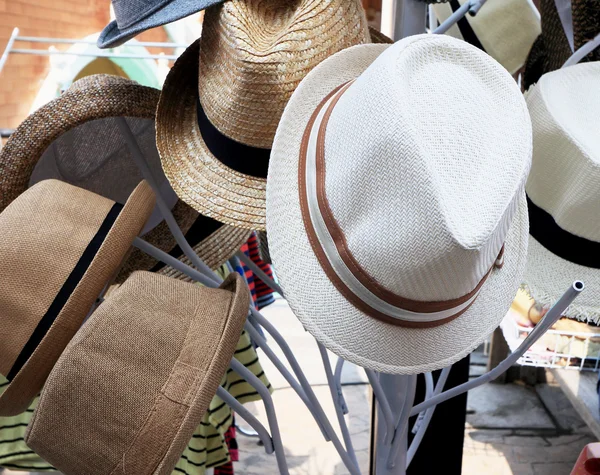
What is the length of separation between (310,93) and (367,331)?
0.27 meters

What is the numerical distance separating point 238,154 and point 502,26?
54 centimetres

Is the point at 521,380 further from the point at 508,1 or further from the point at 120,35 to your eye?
the point at 120,35

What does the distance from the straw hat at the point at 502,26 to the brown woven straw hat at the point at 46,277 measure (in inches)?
24.6

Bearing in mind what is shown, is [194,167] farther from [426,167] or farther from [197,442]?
[197,442]

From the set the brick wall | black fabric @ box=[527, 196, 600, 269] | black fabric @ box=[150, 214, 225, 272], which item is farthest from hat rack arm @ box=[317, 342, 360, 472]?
the brick wall

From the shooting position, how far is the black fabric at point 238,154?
2.56 feet

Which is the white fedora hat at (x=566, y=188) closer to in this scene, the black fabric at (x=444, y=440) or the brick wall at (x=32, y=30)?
the black fabric at (x=444, y=440)

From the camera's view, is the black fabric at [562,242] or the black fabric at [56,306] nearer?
the black fabric at [56,306]

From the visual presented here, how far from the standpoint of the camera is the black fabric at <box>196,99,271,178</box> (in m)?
0.78

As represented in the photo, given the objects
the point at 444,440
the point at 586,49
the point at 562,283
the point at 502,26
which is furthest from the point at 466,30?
the point at 444,440

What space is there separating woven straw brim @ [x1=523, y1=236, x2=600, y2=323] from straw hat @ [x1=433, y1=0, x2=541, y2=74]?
387 mm

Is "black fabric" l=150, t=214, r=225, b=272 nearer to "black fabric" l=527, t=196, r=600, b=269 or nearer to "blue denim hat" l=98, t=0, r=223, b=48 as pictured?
"blue denim hat" l=98, t=0, r=223, b=48

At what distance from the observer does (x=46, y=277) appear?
2.39 feet

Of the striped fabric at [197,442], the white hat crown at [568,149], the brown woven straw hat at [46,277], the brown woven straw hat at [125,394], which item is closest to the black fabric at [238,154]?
the brown woven straw hat at [46,277]
